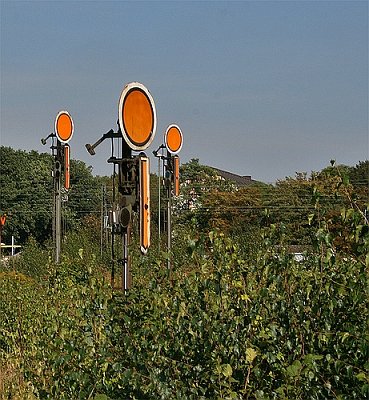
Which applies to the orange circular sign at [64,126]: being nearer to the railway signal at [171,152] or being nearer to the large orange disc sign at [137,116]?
the railway signal at [171,152]

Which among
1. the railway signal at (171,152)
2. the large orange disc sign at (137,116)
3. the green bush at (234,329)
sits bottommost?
the green bush at (234,329)

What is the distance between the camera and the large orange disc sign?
5527mm

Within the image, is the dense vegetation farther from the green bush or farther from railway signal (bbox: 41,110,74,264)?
railway signal (bbox: 41,110,74,264)

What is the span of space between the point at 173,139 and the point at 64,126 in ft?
5.65

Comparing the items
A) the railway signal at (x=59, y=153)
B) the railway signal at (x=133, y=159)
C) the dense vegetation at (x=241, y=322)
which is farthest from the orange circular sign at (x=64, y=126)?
the dense vegetation at (x=241, y=322)

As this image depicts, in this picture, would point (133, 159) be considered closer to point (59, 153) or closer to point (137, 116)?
point (137, 116)

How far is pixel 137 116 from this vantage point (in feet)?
18.4

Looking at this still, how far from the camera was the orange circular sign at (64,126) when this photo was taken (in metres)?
12.2

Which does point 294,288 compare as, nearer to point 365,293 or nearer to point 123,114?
point 365,293

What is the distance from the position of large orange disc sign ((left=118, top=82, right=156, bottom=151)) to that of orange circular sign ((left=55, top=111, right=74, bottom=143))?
680 cm

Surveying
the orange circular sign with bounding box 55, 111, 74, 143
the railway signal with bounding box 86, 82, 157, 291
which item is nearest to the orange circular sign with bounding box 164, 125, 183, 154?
the orange circular sign with bounding box 55, 111, 74, 143

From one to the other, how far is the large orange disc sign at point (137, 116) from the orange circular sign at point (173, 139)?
21.0 ft

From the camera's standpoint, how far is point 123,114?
552 centimetres

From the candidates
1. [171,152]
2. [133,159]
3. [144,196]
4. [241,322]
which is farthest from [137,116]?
Answer: [171,152]
